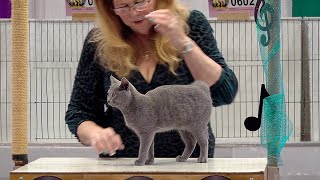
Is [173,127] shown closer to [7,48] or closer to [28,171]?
[28,171]

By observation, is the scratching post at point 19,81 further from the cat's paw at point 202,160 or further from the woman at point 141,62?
the cat's paw at point 202,160

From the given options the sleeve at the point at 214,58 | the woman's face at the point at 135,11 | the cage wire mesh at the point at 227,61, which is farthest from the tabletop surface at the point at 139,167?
the cage wire mesh at the point at 227,61

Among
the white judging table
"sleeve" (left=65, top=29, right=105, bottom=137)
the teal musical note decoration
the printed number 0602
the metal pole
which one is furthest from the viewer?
the metal pole

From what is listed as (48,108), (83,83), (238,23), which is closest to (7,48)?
(48,108)

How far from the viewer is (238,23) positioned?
246 centimetres

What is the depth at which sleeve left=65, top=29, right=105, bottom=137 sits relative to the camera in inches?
50.4

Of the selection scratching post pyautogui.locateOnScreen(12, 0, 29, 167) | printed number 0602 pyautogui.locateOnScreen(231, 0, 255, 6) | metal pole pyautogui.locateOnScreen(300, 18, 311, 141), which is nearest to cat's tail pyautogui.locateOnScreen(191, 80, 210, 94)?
scratching post pyautogui.locateOnScreen(12, 0, 29, 167)

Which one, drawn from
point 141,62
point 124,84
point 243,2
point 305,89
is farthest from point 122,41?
point 305,89

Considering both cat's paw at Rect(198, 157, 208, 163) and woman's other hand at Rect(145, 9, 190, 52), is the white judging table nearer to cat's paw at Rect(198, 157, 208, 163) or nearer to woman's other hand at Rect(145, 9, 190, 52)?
cat's paw at Rect(198, 157, 208, 163)

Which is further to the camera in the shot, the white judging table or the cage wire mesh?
the cage wire mesh

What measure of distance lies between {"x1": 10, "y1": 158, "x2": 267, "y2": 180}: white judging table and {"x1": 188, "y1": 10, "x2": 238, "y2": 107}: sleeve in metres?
0.11

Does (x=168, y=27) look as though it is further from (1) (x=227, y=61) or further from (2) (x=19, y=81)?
(1) (x=227, y=61)

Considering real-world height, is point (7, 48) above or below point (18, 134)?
above

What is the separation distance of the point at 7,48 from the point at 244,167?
164cm
